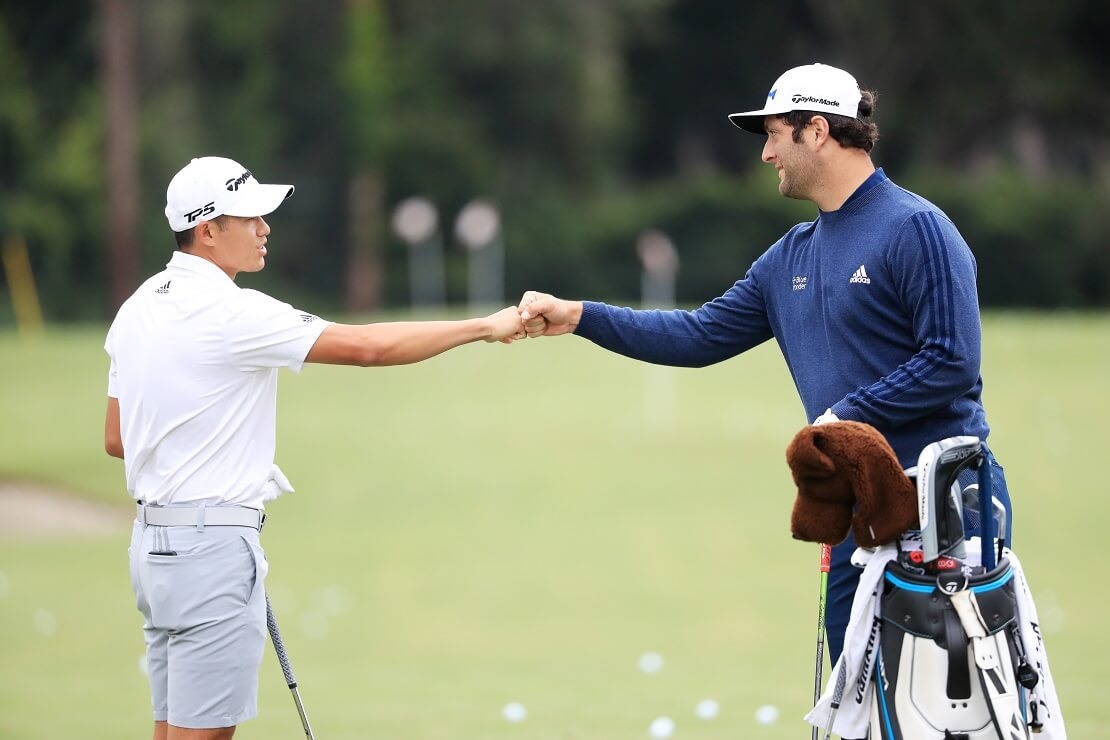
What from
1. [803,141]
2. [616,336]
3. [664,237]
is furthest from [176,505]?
[664,237]

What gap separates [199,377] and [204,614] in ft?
1.92

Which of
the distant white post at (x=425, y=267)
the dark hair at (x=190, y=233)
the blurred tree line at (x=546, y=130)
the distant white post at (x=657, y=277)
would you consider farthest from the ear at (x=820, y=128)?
the distant white post at (x=425, y=267)

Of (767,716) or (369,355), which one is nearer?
(369,355)

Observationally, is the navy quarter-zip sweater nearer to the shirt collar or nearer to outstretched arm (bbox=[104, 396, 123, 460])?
the shirt collar

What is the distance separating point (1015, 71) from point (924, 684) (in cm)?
3892

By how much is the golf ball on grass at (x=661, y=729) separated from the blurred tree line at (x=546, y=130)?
82.7 feet

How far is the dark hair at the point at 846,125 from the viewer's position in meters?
4.47

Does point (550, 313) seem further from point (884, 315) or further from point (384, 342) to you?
point (884, 315)

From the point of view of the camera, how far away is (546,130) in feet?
133

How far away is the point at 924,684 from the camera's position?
3979mm

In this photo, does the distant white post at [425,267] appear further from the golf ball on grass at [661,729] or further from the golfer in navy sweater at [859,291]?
the golfer in navy sweater at [859,291]

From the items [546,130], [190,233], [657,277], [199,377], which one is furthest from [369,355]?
[546,130]

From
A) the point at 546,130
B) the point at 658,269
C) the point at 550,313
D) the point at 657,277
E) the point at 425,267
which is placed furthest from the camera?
the point at 546,130

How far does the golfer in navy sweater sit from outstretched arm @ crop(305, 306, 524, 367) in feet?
3.03
